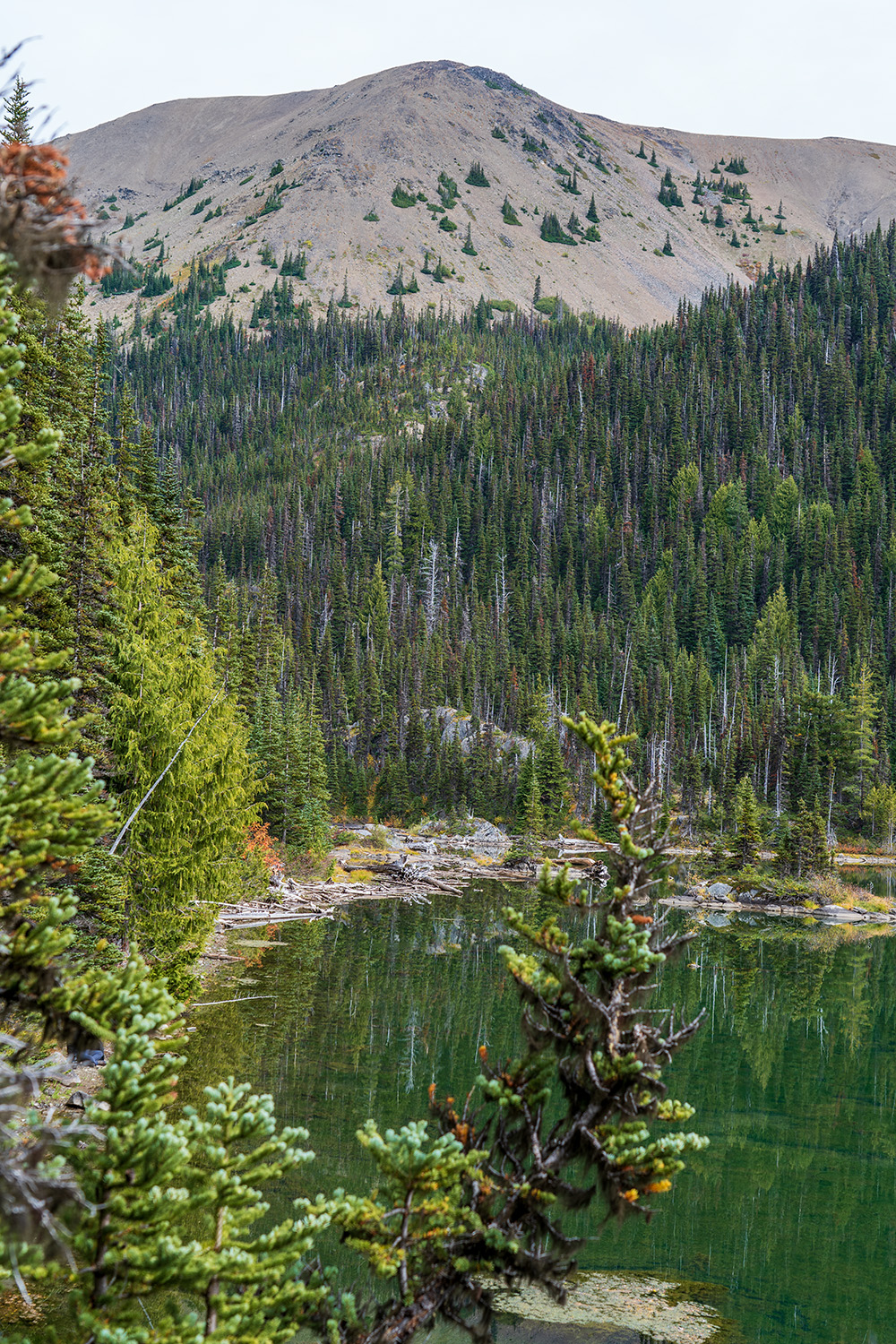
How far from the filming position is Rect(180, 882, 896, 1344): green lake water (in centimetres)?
2152

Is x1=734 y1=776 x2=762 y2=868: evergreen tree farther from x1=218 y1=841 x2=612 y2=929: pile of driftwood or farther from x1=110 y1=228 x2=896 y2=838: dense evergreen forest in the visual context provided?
x1=110 y1=228 x2=896 y2=838: dense evergreen forest

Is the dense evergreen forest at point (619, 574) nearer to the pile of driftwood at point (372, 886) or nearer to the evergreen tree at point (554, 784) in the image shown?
the evergreen tree at point (554, 784)

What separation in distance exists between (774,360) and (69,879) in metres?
190

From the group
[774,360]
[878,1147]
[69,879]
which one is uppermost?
[774,360]

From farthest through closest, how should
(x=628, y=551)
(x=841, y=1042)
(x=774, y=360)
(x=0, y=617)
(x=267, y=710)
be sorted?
(x=774, y=360), (x=628, y=551), (x=267, y=710), (x=841, y=1042), (x=0, y=617)

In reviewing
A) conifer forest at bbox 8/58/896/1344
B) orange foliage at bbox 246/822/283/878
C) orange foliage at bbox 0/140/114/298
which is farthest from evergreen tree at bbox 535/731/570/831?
orange foliage at bbox 0/140/114/298

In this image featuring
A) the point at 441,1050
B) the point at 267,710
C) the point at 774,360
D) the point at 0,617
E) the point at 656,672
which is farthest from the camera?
the point at 774,360

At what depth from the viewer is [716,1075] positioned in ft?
111

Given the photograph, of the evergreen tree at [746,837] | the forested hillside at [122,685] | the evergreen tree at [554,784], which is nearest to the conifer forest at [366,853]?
the forested hillside at [122,685]

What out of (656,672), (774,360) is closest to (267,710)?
(656,672)

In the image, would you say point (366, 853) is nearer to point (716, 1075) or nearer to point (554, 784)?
point (554, 784)

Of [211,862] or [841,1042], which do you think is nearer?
[211,862]

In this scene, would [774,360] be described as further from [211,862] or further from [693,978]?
[211,862]

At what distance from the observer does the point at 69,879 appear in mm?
24922
